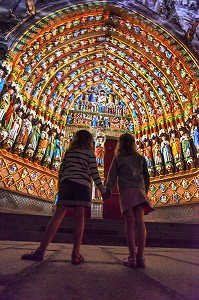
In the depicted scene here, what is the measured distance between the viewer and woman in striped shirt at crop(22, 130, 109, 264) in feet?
5.51

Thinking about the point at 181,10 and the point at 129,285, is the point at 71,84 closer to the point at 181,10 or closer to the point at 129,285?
the point at 181,10

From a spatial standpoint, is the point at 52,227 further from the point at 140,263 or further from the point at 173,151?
the point at 173,151

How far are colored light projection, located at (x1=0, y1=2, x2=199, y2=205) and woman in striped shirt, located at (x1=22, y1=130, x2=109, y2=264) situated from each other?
4.69 metres

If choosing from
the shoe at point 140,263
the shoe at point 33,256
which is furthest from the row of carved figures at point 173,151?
the shoe at point 33,256

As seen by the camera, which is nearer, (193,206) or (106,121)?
(193,206)

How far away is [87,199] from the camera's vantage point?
1744 mm

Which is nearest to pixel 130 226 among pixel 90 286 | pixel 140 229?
pixel 140 229

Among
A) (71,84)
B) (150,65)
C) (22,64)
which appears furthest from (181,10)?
(22,64)

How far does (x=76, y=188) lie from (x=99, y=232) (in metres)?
2.49

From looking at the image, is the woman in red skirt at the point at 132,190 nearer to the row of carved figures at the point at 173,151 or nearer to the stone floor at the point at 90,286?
the stone floor at the point at 90,286

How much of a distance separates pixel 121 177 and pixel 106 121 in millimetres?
7575

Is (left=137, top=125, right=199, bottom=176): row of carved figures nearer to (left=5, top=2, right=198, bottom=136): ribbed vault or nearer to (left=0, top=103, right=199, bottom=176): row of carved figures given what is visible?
(left=0, top=103, right=199, bottom=176): row of carved figures

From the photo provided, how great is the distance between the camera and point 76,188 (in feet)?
5.71

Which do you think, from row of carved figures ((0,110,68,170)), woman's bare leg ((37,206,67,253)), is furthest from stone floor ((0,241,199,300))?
row of carved figures ((0,110,68,170))
